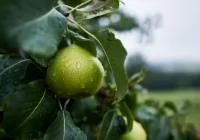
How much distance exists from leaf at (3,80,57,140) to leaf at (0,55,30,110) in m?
0.02

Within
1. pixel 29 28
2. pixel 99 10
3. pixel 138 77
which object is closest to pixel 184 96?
pixel 138 77

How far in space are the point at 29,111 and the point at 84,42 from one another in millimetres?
132

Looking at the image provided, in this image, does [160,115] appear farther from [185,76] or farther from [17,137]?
[185,76]

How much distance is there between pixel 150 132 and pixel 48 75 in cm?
57

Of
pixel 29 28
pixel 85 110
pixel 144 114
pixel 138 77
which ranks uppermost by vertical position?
pixel 29 28

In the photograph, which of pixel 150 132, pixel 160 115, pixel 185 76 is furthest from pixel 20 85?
pixel 185 76

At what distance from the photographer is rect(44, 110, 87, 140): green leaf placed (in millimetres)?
560

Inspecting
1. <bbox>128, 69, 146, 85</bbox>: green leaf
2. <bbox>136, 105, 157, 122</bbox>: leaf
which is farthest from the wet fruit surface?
<bbox>136, 105, 157, 122</bbox>: leaf

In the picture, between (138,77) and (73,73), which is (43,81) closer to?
(73,73)

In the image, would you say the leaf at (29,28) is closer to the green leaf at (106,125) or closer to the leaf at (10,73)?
the leaf at (10,73)

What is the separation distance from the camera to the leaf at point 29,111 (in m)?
0.55

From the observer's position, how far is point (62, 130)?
0.57 metres

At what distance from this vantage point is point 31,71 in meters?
0.61

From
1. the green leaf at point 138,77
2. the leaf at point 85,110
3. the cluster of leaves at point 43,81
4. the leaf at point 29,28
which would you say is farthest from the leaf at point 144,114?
the leaf at point 29,28
